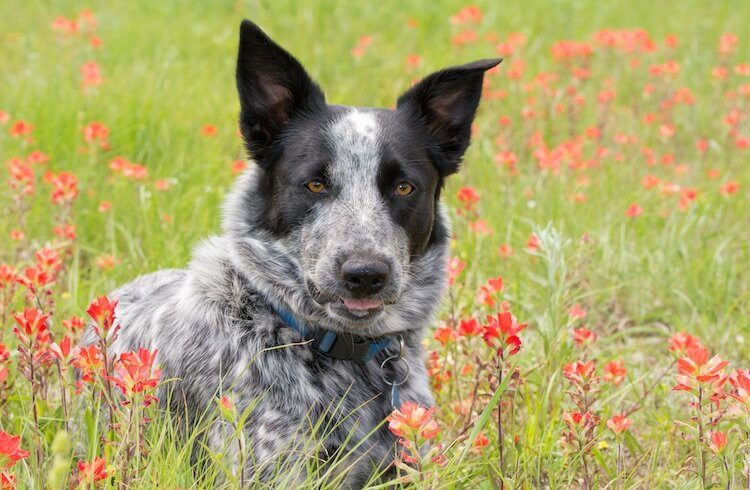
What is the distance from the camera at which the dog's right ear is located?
12.1ft

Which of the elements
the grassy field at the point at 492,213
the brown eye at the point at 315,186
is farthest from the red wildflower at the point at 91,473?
the brown eye at the point at 315,186

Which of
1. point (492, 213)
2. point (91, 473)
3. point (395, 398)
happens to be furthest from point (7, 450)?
point (492, 213)

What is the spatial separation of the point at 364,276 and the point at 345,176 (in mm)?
535

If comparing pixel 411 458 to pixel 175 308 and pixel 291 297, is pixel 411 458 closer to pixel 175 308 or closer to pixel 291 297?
pixel 291 297

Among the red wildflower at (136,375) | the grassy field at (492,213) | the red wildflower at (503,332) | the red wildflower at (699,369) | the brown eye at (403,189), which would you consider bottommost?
the grassy field at (492,213)

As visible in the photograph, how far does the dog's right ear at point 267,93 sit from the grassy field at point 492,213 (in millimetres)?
1042

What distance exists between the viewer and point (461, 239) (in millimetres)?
5863

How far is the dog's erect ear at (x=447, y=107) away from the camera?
13.1 ft

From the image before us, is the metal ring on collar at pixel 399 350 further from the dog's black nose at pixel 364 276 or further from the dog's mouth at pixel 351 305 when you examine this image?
the dog's black nose at pixel 364 276

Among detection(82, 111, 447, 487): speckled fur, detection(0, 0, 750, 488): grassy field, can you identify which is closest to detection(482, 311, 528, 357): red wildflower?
detection(0, 0, 750, 488): grassy field

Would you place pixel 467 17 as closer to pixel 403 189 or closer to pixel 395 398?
pixel 403 189

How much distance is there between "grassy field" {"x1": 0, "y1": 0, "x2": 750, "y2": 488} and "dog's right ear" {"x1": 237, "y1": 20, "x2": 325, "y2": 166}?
104 centimetres

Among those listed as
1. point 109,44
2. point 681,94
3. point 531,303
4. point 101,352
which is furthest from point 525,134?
point 101,352

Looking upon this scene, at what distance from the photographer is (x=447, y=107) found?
4.07 meters
